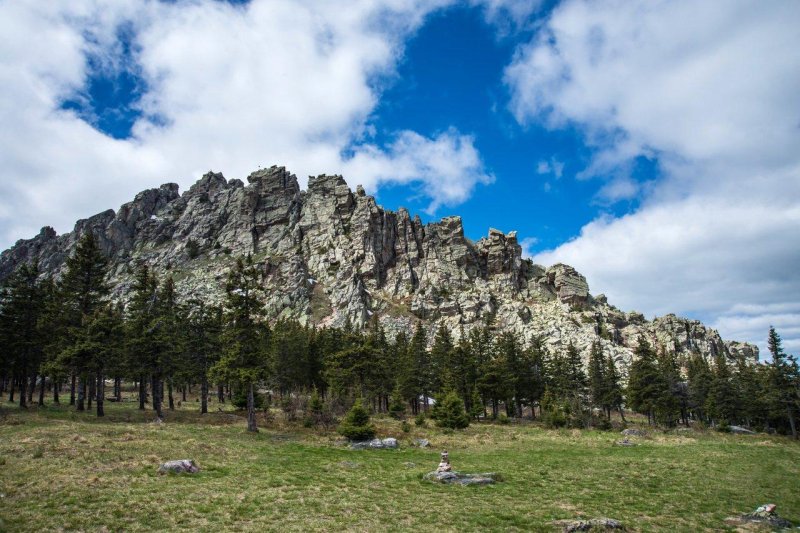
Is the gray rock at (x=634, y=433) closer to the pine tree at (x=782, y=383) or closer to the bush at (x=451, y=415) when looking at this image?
the bush at (x=451, y=415)

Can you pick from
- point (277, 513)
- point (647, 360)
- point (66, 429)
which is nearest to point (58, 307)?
point (66, 429)

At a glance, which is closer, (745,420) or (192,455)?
(192,455)

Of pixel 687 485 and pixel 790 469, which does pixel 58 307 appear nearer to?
pixel 687 485

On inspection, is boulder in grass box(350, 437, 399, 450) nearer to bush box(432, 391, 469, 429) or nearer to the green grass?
the green grass

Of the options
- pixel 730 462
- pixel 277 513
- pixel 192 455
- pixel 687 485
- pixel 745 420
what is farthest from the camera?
pixel 745 420

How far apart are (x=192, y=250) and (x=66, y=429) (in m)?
170

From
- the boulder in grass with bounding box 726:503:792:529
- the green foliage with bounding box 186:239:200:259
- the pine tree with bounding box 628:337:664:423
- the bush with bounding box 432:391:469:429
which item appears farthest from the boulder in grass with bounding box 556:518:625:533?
the green foliage with bounding box 186:239:200:259

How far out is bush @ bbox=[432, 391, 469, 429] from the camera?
4706 centimetres

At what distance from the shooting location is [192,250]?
593 feet

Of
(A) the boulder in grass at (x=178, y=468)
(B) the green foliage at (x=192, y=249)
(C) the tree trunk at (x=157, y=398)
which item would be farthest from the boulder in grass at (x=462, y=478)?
(B) the green foliage at (x=192, y=249)

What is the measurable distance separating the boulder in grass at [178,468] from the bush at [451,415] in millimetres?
32326

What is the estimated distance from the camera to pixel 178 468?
19078 mm

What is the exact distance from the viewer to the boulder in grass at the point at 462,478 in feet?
66.4

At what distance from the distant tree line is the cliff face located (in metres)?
63.0
